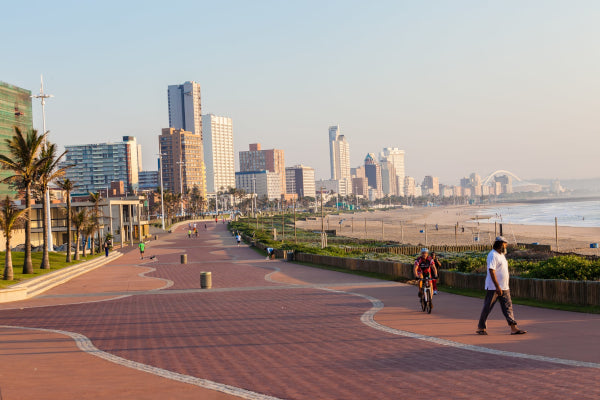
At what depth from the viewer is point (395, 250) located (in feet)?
157

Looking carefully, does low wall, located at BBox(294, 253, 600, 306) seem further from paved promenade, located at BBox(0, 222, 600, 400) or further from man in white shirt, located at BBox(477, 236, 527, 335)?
man in white shirt, located at BBox(477, 236, 527, 335)

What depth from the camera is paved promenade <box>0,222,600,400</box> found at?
8.48 meters

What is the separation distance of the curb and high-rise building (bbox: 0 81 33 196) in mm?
100526

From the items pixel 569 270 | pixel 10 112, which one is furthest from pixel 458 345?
pixel 10 112

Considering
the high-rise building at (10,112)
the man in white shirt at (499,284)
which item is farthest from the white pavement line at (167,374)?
the high-rise building at (10,112)

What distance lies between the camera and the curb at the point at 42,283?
22.8m

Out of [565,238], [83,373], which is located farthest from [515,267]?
[565,238]

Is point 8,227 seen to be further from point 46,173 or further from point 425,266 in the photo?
point 425,266

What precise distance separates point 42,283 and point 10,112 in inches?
4869

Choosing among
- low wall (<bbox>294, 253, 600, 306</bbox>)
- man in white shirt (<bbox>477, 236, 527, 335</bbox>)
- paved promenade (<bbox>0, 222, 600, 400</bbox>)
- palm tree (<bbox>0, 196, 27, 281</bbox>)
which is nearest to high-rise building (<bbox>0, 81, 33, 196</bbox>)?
palm tree (<bbox>0, 196, 27, 281</bbox>)

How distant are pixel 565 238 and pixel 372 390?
65.1m

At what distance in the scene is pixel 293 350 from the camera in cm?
1130

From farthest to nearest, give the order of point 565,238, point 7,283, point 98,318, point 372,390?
point 565,238 → point 7,283 → point 98,318 → point 372,390

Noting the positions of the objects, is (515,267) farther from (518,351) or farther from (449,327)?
(518,351)
